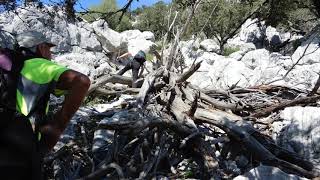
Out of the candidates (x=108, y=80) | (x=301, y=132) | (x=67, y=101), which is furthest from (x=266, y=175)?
(x=108, y=80)

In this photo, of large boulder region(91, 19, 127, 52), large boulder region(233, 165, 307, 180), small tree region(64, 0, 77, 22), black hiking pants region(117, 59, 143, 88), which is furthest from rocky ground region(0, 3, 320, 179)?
large boulder region(91, 19, 127, 52)

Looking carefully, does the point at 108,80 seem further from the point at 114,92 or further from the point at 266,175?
the point at 266,175

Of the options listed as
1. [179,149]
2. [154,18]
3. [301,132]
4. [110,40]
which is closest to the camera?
[179,149]

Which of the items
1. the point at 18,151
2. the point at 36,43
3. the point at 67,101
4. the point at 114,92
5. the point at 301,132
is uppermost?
the point at 36,43

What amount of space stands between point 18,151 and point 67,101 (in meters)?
0.45

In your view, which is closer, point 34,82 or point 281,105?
point 34,82

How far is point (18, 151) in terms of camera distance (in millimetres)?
2061

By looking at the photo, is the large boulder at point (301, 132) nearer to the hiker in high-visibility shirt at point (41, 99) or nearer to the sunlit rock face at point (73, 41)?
the hiker in high-visibility shirt at point (41, 99)

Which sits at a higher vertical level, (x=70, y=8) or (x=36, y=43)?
(x=70, y=8)

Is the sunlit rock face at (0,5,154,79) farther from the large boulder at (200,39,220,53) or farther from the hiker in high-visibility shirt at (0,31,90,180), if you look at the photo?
the large boulder at (200,39,220,53)

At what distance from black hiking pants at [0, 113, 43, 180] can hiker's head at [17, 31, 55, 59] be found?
0.63 meters

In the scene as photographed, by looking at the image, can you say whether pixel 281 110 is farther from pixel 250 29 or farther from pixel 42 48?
pixel 250 29

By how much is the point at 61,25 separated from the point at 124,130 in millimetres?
14275

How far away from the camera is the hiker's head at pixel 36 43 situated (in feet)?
8.71
